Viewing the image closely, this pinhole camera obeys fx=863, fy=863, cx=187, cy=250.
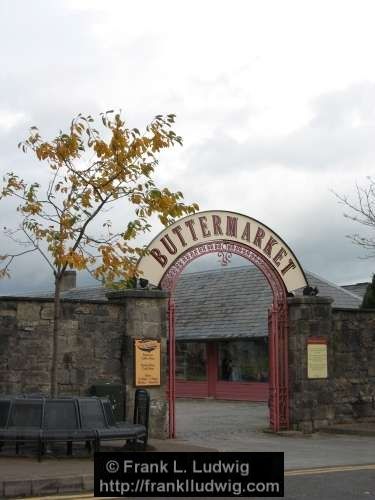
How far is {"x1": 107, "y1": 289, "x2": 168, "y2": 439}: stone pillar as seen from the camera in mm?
16406

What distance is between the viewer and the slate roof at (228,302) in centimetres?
3159

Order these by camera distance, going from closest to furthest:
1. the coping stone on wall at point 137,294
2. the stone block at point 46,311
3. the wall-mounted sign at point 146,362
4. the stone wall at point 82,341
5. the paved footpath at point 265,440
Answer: the paved footpath at point 265,440 → the stone wall at point 82,341 → the stone block at point 46,311 → the wall-mounted sign at point 146,362 → the coping stone on wall at point 137,294

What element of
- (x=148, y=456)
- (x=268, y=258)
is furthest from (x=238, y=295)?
(x=148, y=456)

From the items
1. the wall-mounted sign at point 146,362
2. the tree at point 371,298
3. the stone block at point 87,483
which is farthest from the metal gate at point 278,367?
the stone block at point 87,483

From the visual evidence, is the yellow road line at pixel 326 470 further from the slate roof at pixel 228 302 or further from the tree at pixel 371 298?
the slate roof at pixel 228 302

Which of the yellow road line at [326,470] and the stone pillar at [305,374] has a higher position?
the stone pillar at [305,374]

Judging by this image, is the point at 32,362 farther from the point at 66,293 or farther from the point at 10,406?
the point at 66,293

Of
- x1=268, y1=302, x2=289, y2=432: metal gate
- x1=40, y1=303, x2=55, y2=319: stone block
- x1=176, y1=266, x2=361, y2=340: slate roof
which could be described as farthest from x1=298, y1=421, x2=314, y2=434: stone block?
x1=176, y1=266, x2=361, y2=340: slate roof

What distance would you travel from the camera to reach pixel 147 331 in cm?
1666

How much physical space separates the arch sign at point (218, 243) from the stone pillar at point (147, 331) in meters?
0.49

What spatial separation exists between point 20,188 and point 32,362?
3.47m

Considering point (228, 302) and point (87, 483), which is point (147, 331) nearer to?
point (87, 483)

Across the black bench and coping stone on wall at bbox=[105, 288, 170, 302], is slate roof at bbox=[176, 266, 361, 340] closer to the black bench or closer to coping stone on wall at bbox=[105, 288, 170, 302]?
coping stone on wall at bbox=[105, 288, 170, 302]

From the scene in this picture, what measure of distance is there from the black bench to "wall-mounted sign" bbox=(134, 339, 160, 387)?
371 centimetres
